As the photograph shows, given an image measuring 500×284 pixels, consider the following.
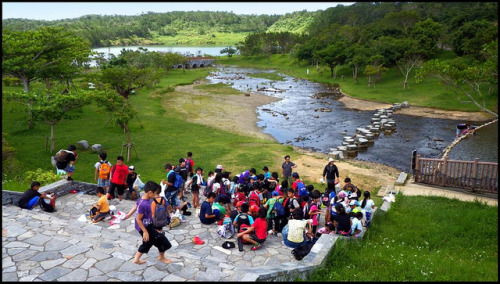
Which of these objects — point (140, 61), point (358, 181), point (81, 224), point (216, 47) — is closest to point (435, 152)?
point (358, 181)

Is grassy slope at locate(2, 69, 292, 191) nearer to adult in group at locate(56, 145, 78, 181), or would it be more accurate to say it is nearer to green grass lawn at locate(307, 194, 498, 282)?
adult in group at locate(56, 145, 78, 181)

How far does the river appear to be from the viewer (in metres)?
24.2

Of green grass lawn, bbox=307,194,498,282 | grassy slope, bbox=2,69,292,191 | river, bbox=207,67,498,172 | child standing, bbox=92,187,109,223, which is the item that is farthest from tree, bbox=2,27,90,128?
green grass lawn, bbox=307,194,498,282

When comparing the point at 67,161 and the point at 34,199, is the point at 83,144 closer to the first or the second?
the point at 67,161

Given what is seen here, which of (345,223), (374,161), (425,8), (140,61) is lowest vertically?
(374,161)

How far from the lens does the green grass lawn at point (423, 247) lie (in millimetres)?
7578

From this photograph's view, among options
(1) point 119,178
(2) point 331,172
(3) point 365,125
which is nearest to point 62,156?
(1) point 119,178

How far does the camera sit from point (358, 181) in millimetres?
18094

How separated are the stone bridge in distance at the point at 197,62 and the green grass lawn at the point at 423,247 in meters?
79.4

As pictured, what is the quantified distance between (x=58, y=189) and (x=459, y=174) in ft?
54.0

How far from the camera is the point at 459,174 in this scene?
1609 cm

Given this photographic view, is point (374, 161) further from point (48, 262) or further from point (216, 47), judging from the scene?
point (216, 47)

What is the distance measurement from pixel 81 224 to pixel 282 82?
57.8 metres

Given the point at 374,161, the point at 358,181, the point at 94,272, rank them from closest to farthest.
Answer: the point at 94,272, the point at 358,181, the point at 374,161
